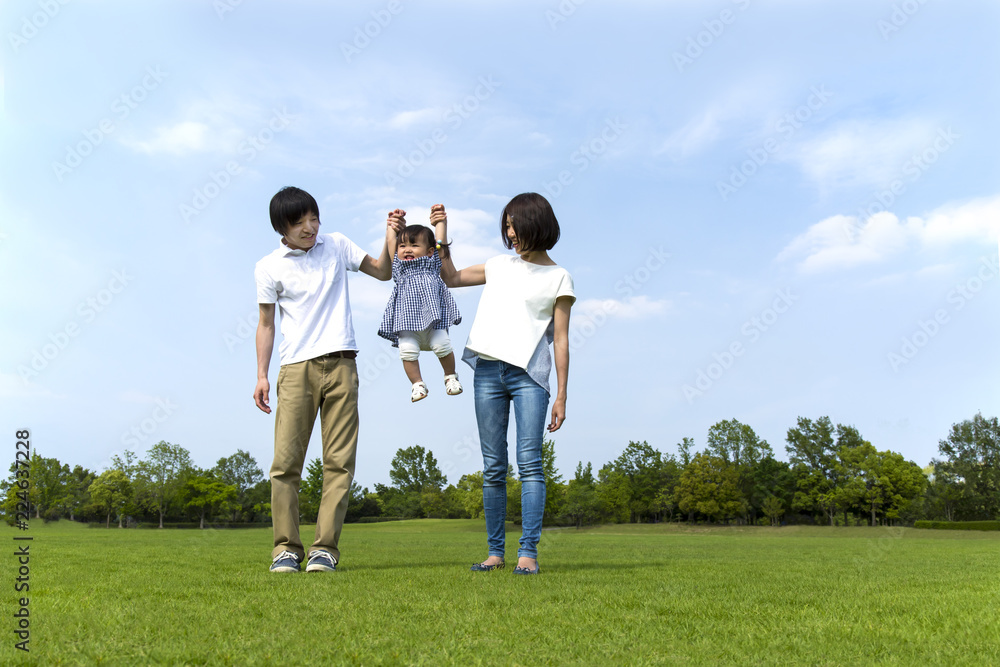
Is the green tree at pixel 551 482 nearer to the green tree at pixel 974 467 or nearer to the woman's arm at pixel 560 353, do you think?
the woman's arm at pixel 560 353

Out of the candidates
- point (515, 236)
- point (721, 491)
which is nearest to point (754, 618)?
point (515, 236)

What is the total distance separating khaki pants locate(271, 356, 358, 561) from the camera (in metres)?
5.39

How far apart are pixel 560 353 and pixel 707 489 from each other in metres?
56.3

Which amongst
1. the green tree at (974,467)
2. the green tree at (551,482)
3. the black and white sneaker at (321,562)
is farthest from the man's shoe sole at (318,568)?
the green tree at (974,467)

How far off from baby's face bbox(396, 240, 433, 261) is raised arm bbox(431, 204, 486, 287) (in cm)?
35

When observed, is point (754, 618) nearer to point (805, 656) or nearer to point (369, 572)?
point (805, 656)

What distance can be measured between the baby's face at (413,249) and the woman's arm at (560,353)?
4.79 ft

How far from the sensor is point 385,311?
20.6ft

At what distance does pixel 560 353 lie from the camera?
17.3ft

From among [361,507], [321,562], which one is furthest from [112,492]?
[321,562]

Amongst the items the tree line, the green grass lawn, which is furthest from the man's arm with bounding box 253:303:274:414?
the tree line

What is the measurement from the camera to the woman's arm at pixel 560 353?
5.14 m

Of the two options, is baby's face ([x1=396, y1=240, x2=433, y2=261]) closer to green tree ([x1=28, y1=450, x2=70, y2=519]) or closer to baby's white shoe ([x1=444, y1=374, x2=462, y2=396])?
baby's white shoe ([x1=444, y1=374, x2=462, y2=396])

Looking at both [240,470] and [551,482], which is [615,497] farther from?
[240,470]
